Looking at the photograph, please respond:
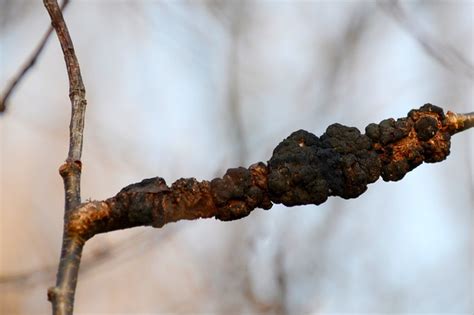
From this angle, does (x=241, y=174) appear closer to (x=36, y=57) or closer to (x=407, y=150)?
(x=407, y=150)

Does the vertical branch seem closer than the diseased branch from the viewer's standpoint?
Yes

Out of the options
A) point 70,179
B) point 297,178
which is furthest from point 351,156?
point 70,179

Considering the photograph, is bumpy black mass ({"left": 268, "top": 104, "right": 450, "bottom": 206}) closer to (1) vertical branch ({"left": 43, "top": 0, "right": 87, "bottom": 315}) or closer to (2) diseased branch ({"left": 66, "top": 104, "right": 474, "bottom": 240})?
(2) diseased branch ({"left": 66, "top": 104, "right": 474, "bottom": 240})

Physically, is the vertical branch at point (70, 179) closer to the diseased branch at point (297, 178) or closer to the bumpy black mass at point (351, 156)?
the diseased branch at point (297, 178)

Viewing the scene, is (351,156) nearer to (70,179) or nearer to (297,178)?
(297,178)

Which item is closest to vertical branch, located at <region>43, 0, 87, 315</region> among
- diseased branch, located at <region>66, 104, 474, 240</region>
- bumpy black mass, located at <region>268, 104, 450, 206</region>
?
diseased branch, located at <region>66, 104, 474, 240</region>

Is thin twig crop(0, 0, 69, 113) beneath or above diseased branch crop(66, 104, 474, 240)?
above

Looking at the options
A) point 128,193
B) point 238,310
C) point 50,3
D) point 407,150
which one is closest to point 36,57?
point 50,3
